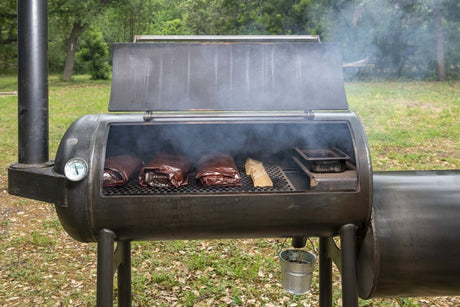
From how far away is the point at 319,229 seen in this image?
1.93 metres

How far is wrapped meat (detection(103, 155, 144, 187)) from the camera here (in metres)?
2.06

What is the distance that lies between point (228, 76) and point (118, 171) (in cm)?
74

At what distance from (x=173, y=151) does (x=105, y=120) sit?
71 cm

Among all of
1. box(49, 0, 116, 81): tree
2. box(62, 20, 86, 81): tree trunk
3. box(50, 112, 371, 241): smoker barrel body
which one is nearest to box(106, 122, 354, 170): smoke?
box(50, 112, 371, 241): smoker barrel body

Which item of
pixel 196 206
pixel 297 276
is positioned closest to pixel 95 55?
pixel 297 276

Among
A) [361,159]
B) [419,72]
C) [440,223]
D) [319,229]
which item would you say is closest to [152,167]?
[319,229]

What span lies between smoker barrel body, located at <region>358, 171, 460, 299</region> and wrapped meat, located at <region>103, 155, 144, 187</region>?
4.05ft

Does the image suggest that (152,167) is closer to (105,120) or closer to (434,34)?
(105,120)

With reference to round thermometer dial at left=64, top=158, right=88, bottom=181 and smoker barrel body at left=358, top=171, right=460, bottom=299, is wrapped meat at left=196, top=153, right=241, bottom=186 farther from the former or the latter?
smoker barrel body at left=358, top=171, right=460, bottom=299

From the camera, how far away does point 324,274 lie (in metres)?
2.56

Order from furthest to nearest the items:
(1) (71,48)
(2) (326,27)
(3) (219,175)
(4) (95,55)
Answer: (4) (95,55) → (1) (71,48) → (2) (326,27) → (3) (219,175)

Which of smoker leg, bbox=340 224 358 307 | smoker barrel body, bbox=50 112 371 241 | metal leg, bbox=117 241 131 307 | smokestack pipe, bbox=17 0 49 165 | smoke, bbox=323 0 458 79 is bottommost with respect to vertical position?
metal leg, bbox=117 241 131 307

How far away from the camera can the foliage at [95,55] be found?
23047 millimetres

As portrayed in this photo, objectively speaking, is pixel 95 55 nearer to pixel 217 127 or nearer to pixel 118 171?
pixel 217 127
